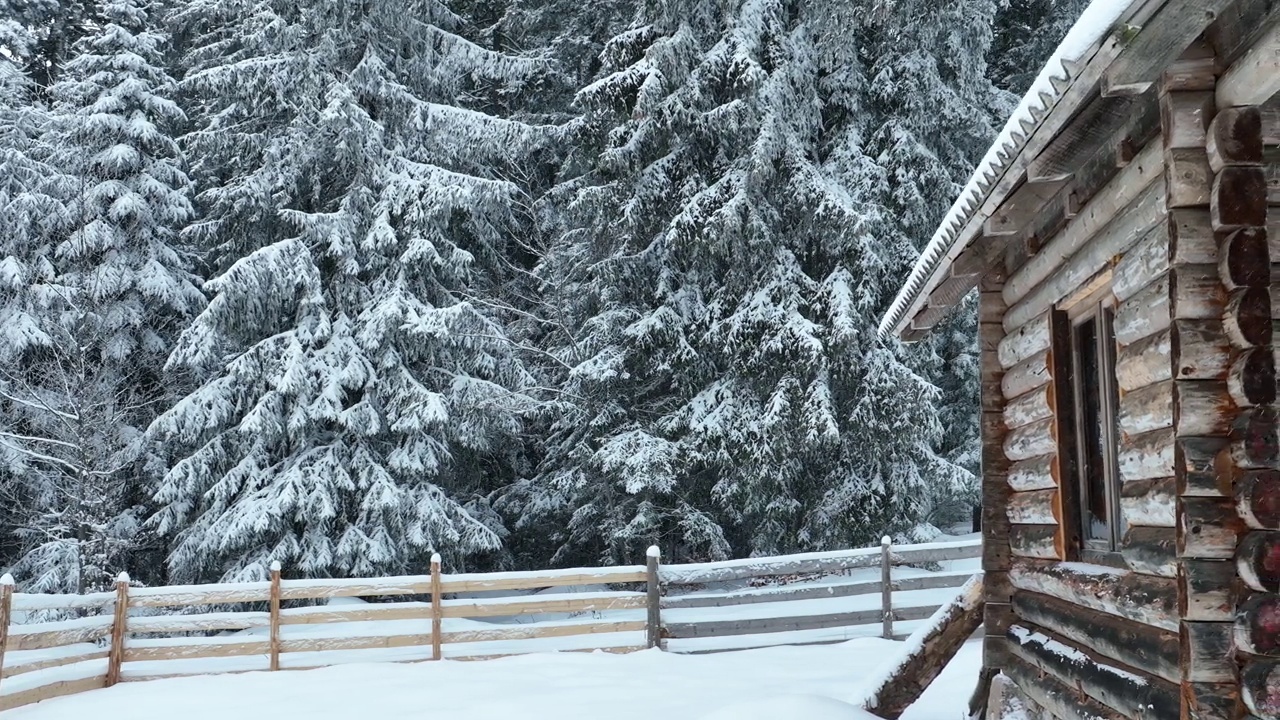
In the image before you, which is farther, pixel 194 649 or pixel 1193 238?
pixel 194 649

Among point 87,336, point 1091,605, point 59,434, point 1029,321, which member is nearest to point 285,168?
point 87,336

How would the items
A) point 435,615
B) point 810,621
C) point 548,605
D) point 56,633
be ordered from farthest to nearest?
point 810,621
point 548,605
point 435,615
point 56,633

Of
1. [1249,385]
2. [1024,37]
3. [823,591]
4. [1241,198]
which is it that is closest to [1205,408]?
[1249,385]

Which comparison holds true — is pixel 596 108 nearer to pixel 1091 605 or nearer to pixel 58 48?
pixel 1091 605

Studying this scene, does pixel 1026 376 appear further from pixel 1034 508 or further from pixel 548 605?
pixel 548 605

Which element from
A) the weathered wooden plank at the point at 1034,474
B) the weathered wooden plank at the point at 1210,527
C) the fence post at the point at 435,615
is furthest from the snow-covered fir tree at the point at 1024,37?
the weathered wooden plank at the point at 1210,527

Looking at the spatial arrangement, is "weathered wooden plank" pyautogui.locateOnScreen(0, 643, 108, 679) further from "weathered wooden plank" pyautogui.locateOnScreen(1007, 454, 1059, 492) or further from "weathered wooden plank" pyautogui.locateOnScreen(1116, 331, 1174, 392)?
"weathered wooden plank" pyautogui.locateOnScreen(1116, 331, 1174, 392)

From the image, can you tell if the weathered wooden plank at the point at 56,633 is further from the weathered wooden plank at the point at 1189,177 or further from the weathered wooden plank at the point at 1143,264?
the weathered wooden plank at the point at 1189,177

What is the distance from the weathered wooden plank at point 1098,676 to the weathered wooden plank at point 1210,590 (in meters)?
0.65

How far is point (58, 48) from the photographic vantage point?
25.5 meters

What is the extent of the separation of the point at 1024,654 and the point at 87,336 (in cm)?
1876

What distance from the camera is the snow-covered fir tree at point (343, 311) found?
1708 cm

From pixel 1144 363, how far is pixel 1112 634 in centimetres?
128

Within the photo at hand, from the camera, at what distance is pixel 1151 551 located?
4.04 meters
